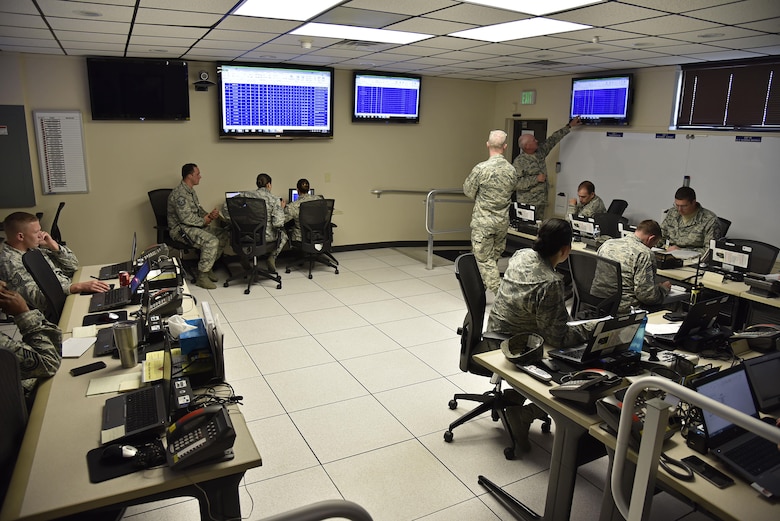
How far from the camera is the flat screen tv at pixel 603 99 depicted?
6.47m

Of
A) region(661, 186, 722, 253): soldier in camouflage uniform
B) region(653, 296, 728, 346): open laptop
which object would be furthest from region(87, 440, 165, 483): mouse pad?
region(661, 186, 722, 253): soldier in camouflage uniform

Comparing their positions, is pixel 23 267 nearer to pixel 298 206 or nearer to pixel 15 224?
pixel 15 224

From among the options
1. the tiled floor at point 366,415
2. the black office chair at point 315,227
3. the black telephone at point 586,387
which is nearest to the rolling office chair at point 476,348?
the tiled floor at point 366,415

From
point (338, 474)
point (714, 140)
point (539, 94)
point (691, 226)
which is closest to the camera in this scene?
point (338, 474)

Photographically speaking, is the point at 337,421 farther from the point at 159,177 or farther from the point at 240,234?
the point at 159,177

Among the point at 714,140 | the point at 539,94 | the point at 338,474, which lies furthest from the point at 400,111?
the point at 338,474

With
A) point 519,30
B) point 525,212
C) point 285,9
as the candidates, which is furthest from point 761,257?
point 285,9

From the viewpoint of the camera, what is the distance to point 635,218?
261 inches

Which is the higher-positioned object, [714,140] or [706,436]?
[714,140]

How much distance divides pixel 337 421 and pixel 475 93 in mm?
6456

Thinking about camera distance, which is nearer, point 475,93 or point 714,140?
point 714,140

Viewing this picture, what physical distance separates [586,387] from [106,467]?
186cm

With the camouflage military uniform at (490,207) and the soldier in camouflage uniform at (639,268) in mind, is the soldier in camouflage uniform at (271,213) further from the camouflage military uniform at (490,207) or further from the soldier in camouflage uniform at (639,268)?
the soldier in camouflage uniform at (639,268)

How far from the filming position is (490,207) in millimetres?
5914
